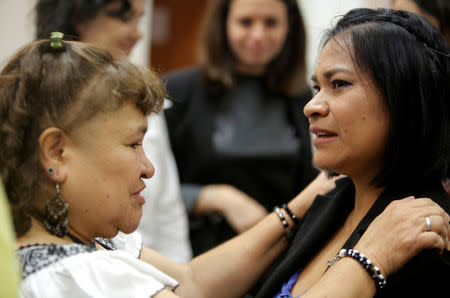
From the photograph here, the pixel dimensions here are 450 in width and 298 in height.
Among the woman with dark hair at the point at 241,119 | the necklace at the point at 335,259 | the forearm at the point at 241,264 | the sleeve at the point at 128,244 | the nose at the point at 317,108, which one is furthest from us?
the woman with dark hair at the point at 241,119

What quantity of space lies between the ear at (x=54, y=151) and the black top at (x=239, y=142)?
143 cm

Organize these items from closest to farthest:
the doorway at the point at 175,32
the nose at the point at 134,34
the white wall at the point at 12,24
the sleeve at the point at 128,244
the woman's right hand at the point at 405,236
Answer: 1. the woman's right hand at the point at 405,236
2. the sleeve at the point at 128,244
3. the nose at the point at 134,34
4. the white wall at the point at 12,24
5. the doorway at the point at 175,32

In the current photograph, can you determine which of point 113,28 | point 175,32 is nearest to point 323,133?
point 113,28

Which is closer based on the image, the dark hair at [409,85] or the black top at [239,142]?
the dark hair at [409,85]

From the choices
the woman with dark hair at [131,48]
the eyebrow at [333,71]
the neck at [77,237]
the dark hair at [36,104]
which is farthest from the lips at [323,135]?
the woman with dark hair at [131,48]

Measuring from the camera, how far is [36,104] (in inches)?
52.1

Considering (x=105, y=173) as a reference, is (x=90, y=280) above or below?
below

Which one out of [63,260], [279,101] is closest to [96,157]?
[63,260]

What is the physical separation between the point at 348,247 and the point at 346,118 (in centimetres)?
30

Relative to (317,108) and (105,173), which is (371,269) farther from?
(105,173)

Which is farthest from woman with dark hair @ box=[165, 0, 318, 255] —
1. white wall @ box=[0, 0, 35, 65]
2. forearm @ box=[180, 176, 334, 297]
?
white wall @ box=[0, 0, 35, 65]

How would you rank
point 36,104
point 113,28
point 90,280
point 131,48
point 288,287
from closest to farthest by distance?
point 90,280
point 36,104
point 288,287
point 113,28
point 131,48

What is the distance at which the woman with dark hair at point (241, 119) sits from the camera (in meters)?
2.78

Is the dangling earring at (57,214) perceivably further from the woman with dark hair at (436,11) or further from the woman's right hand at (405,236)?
the woman with dark hair at (436,11)
